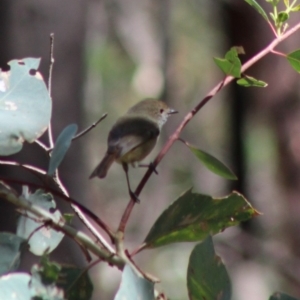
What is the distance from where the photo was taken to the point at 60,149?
2.62 feet

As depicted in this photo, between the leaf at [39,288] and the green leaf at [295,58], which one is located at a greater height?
the green leaf at [295,58]

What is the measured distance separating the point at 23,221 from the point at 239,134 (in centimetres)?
345

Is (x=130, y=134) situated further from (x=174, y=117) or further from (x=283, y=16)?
(x=174, y=117)

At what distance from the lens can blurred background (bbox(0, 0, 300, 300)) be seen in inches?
124

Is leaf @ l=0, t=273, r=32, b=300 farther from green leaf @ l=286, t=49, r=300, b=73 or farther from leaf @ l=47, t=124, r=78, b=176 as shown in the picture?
green leaf @ l=286, t=49, r=300, b=73

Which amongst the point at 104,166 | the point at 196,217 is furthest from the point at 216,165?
the point at 104,166

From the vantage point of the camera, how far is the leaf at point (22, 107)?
867 millimetres

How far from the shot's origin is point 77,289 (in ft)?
2.79

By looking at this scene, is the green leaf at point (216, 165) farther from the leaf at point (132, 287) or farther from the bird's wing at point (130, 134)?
the bird's wing at point (130, 134)

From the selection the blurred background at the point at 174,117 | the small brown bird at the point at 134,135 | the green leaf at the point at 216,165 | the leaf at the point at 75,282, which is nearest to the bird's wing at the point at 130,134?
the small brown bird at the point at 134,135

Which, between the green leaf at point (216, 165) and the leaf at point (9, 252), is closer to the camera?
the leaf at point (9, 252)

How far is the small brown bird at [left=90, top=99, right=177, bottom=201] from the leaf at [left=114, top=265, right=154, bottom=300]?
98 cm

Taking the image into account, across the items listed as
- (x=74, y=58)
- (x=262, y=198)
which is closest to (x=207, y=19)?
(x=262, y=198)

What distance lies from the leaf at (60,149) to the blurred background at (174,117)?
3.23 feet
